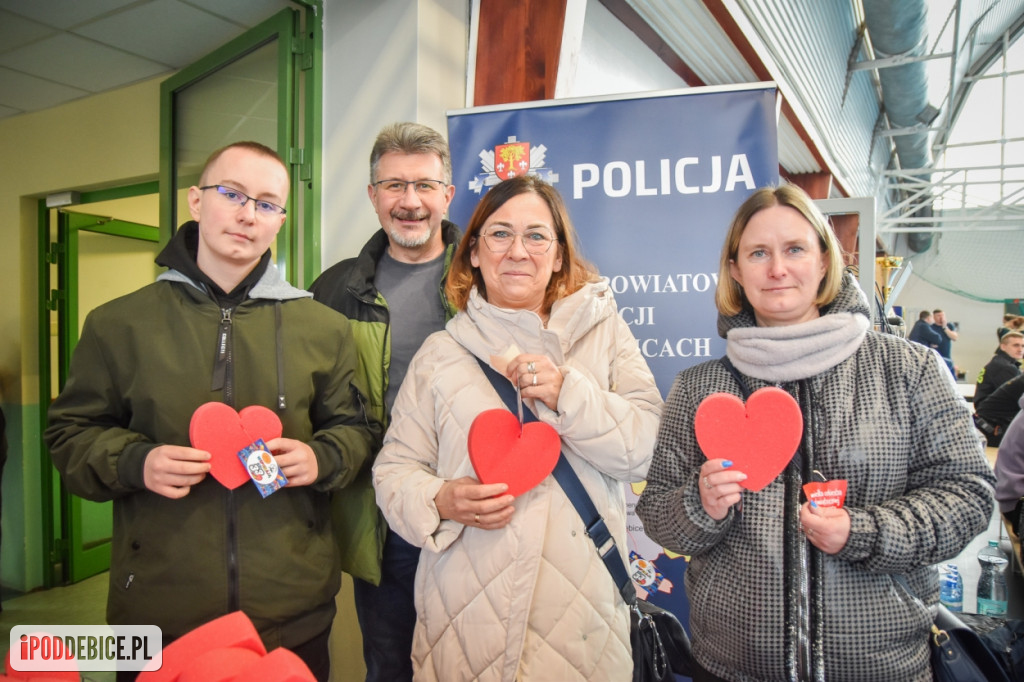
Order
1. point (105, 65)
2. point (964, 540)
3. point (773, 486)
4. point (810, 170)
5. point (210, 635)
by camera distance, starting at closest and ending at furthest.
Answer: point (210, 635) → point (964, 540) → point (773, 486) → point (105, 65) → point (810, 170)

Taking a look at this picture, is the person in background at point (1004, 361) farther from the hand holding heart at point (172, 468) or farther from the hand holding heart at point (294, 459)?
the hand holding heart at point (172, 468)

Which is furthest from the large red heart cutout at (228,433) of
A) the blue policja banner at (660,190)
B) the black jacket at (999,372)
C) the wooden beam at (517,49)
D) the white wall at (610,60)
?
the black jacket at (999,372)

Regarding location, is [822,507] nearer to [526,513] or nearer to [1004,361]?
[526,513]

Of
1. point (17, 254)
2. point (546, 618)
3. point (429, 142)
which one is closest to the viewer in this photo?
point (546, 618)

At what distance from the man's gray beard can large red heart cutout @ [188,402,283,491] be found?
28.2 inches

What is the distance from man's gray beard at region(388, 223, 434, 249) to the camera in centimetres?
184

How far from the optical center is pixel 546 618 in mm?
1266

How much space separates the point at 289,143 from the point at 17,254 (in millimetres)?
2900

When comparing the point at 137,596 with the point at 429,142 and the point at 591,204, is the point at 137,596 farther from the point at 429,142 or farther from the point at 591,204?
the point at 591,204

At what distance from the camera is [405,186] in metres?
1.84

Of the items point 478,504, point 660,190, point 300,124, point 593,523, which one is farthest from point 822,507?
point 300,124

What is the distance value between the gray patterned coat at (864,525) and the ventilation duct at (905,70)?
17.2ft

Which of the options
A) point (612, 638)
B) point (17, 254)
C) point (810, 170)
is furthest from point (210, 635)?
point (810, 170)

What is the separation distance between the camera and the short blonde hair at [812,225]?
1.21 m
